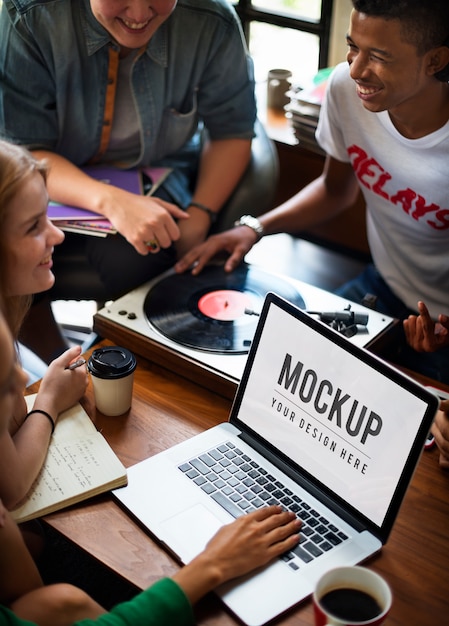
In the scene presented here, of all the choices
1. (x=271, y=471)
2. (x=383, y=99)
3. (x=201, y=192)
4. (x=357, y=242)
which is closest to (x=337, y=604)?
(x=271, y=471)

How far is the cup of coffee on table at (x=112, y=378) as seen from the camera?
1.29m

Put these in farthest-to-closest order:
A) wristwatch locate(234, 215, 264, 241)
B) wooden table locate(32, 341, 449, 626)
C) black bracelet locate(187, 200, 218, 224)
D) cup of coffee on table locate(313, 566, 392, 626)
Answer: black bracelet locate(187, 200, 218, 224) → wristwatch locate(234, 215, 264, 241) → wooden table locate(32, 341, 449, 626) → cup of coffee on table locate(313, 566, 392, 626)

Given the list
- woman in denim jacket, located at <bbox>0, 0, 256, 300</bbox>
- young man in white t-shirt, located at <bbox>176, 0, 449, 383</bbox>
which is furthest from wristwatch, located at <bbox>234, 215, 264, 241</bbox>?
woman in denim jacket, located at <bbox>0, 0, 256, 300</bbox>

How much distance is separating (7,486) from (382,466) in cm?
52

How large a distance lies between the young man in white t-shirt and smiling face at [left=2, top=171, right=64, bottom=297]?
0.44 metres

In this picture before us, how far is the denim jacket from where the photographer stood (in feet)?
5.57

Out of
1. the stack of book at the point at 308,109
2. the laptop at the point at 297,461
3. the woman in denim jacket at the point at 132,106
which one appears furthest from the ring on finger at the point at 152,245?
the stack of book at the point at 308,109

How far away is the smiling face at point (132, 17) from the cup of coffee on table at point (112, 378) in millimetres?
706

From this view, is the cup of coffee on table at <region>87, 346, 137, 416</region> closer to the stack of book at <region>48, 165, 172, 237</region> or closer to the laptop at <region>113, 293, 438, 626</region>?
the laptop at <region>113, 293, 438, 626</region>

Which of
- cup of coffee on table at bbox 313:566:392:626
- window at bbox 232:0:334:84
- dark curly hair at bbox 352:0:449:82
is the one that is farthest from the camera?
window at bbox 232:0:334:84

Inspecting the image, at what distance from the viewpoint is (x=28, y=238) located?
4.06ft

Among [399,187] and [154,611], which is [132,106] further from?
[154,611]

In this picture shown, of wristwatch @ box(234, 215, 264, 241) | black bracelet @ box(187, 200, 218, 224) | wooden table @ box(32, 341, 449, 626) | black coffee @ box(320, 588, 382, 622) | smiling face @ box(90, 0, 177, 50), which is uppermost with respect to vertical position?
smiling face @ box(90, 0, 177, 50)

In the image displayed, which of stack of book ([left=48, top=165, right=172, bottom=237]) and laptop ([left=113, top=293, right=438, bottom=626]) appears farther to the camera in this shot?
stack of book ([left=48, top=165, right=172, bottom=237])
